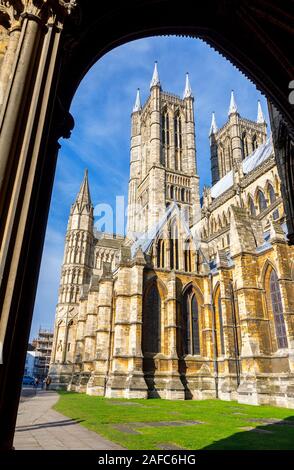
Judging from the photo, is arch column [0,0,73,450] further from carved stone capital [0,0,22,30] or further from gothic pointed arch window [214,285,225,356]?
gothic pointed arch window [214,285,225,356]

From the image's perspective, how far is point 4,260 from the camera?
2.63 m

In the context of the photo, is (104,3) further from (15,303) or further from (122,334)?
(122,334)

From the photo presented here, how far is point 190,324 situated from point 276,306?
6.91m

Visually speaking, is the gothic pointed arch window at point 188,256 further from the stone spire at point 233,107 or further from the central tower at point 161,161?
the stone spire at point 233,107

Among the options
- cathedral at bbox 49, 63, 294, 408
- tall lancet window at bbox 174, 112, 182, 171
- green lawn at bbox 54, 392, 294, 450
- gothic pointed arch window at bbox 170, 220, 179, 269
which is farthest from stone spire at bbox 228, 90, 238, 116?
green lawn at bbox 54, 392, 294, 450

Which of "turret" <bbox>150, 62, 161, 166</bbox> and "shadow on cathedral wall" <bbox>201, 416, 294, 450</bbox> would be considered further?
"turret" <bbox>150, 62, 161, 166</bbox>

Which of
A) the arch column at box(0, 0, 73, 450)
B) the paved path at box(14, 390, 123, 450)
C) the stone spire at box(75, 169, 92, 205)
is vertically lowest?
the paved path at box(14, 390, 123, 450)

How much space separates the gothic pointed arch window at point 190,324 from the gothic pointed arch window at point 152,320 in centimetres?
195

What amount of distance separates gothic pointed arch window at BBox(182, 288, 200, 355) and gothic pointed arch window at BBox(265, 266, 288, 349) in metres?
6.34

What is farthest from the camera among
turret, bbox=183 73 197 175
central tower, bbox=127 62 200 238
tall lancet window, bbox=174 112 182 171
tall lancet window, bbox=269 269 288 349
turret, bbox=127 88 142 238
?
tall lancet window, bbox=174 112 182 171

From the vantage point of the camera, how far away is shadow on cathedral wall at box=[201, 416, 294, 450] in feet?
21.1

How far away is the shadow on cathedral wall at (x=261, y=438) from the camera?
253 inches

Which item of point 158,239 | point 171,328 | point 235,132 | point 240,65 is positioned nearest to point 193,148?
point 235,132

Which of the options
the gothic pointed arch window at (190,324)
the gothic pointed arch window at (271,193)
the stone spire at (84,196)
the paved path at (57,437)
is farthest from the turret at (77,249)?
the paved path at (57,437)
